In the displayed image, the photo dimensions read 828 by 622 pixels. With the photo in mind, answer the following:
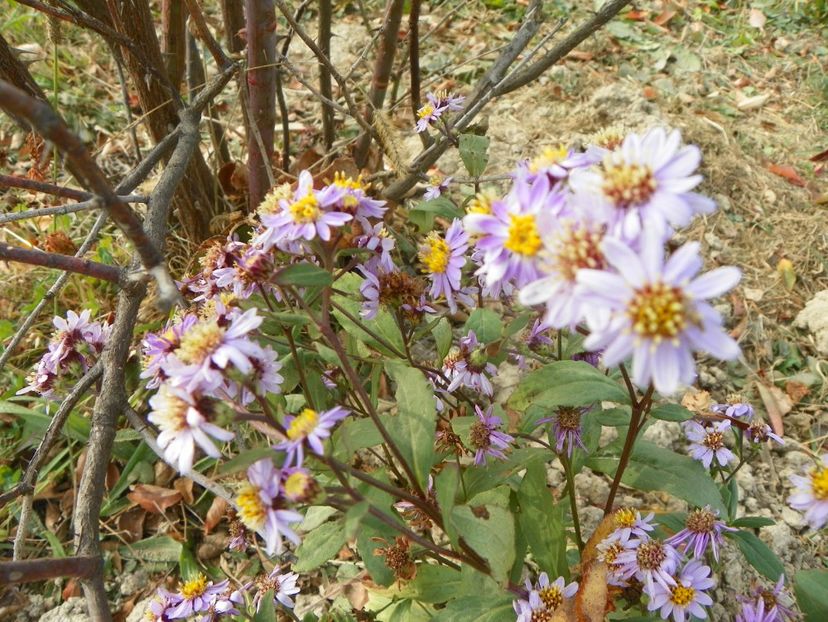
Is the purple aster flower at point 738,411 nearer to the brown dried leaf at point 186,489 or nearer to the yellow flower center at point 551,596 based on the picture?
the yellow flower center at point 551,596

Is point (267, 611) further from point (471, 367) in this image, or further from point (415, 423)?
point (471, 367)

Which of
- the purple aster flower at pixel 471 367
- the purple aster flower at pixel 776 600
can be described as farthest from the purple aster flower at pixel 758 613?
the purple aster flower at pixel 471 367

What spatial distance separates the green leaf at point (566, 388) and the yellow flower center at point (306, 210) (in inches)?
24.8

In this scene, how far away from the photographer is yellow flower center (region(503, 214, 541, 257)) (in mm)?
1084

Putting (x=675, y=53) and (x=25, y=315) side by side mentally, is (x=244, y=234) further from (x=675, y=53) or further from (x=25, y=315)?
(x=675, y=53)

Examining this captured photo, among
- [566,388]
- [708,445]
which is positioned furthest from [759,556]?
[566,388]

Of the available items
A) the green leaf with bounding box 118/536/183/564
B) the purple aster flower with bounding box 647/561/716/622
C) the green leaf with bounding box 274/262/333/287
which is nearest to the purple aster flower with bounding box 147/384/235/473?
the green leaf with bounding box 274/262/333/287

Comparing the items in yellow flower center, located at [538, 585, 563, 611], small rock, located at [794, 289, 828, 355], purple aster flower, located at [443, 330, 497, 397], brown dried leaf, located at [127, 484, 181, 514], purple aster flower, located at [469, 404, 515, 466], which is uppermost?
purple aster flower, located at [443, 330, 497, 397]

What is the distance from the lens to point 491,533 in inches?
54.6

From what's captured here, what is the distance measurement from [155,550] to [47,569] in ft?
3.77

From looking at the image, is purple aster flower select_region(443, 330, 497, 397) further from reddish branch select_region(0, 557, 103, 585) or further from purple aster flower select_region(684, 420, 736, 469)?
reddish branch select_region(0, 557, 103, 585)

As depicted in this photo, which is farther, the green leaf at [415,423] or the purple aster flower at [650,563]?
the purple aster flower at [650,563]

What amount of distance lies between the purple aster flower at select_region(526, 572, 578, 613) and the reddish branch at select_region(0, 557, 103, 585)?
0.99 m

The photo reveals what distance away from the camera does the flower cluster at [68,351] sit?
1806 millimetres
